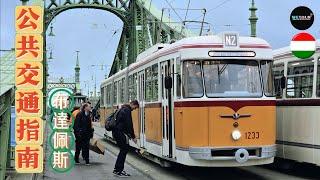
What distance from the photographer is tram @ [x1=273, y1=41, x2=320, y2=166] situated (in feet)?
42.6

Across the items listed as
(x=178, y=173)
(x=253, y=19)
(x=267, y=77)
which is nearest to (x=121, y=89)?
(x=178, y=173)

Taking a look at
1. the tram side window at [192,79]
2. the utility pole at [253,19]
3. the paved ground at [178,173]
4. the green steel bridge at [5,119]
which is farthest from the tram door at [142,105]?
the utility pole at [253,19]

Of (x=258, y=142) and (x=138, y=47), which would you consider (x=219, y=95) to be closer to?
(x=258, y=142)

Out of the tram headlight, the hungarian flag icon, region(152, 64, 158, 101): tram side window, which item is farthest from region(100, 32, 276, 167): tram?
region(152, 64, 158, 101): tram side window

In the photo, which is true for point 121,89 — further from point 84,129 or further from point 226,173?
point 226,173

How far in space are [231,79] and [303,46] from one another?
2.34m

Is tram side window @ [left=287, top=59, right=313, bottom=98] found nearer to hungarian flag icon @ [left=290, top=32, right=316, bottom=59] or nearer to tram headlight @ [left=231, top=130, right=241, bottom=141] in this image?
hungarian flag icon @ [left=290, top=32, right=316, bottom=59]

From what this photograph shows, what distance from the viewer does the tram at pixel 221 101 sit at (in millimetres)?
12305

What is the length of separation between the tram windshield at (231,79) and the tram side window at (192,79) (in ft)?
0.42

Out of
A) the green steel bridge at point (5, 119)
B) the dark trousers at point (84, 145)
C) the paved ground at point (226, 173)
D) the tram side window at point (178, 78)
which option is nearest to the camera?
the green steel bridge at point (5, 119)

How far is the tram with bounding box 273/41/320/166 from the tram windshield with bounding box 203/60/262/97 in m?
1.25

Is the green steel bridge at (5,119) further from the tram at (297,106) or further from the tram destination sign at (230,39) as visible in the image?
the tram at (297,106)

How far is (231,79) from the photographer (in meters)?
12.6

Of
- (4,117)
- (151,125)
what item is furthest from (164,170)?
(4,117)
